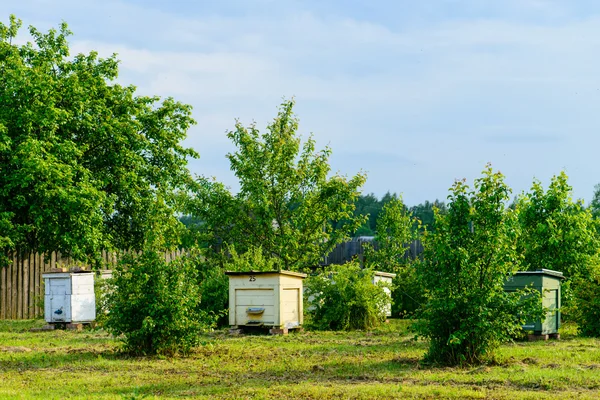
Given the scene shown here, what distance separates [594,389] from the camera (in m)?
7.86

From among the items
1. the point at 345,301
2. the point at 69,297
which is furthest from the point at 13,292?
the point at 345,301

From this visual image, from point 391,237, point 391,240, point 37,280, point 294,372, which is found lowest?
point 37,280

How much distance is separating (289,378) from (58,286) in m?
9.31

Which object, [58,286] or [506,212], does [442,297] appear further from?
[58,286]

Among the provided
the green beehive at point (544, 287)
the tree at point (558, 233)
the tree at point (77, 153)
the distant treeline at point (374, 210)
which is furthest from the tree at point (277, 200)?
the distant treeline at point (374, 210)

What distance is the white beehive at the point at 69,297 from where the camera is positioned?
16.2m

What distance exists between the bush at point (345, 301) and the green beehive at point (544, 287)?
3.59 m

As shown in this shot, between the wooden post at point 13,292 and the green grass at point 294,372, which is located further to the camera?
the wooden post at point 13,292

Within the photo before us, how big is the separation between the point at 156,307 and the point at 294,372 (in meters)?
2.48

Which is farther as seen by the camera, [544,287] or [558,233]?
[558,233]

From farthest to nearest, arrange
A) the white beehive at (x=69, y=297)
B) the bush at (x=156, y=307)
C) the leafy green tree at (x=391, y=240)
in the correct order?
the leafy green tree at (x=391, y=240) < the white beehive at (x=69, y=297) < the bush at (x=156, y=307)

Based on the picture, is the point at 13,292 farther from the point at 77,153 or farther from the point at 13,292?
the point at 77,153

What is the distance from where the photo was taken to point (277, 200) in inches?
822

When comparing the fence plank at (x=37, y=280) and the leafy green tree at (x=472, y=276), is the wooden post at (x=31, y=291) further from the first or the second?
the leafy green tree at (x=472, y=276)
